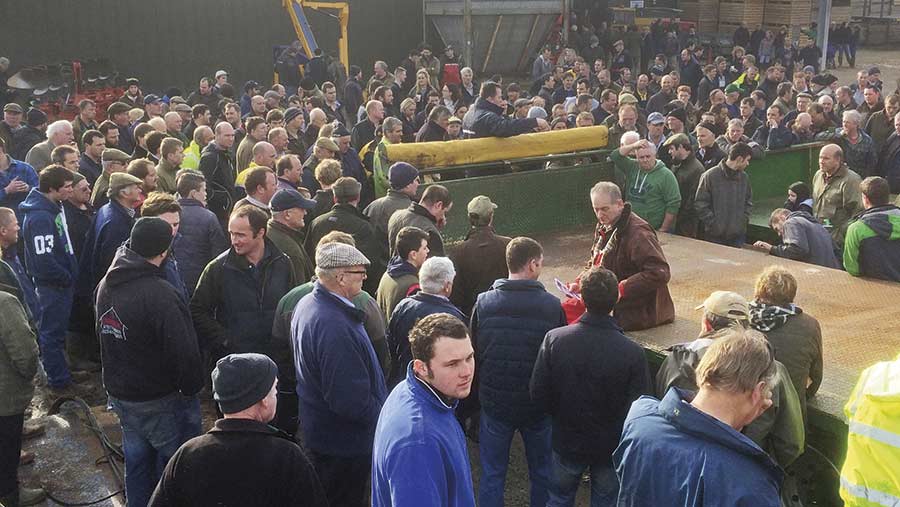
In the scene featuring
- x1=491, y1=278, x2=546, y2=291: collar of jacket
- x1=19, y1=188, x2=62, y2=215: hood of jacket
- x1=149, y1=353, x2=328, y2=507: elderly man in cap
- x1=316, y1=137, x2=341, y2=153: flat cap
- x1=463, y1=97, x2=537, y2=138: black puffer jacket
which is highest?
x1=463, y1=97, x2=537, y2=138: black puffer jacket

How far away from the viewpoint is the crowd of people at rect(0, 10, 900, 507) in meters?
3.07

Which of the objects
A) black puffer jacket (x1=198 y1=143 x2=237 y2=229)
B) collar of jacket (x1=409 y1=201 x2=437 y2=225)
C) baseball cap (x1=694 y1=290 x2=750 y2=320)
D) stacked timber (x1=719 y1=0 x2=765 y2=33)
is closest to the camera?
baseball cap (x1=694 y1=290 x2=750 y2=320)

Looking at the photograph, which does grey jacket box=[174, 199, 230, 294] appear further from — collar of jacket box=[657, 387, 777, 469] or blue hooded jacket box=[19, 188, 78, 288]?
collar of jacket box=[657, 387, 777, 469]

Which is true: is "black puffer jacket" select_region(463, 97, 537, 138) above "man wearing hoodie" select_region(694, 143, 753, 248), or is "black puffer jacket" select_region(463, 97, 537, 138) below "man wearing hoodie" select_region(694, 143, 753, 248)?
above

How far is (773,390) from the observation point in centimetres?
382

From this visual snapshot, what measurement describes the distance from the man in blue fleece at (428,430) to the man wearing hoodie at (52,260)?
4.65 metres

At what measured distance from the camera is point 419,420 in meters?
3.00

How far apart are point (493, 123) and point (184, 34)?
592 inches

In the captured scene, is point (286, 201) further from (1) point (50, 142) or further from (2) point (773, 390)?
(1) point (50, 142)

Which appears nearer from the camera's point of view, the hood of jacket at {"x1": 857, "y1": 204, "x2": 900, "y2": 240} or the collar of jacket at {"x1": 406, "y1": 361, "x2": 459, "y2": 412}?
the collar of jacket at {"x1": 406, "y1": 361, "x2": 459, "y2": 412}

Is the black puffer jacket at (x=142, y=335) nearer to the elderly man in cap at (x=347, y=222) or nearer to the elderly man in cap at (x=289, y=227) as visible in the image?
the elderly man in cap at (x=289, y=227)

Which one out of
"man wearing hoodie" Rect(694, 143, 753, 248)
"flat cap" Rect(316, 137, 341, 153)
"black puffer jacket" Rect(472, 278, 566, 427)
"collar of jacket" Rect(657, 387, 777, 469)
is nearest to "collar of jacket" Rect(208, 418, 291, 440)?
"collar of jacket" Rect(657, 387, 777, 469)

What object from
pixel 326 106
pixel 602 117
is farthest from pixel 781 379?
pixel 326 106

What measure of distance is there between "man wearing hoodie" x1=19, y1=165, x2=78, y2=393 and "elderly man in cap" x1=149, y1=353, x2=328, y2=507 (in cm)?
424
